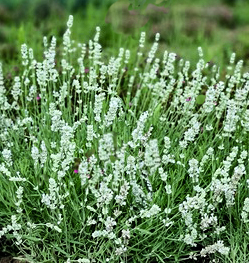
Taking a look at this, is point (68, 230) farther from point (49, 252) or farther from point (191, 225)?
point (191, 225)

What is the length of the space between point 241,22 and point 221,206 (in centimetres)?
524

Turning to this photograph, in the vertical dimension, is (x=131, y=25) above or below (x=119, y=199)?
below

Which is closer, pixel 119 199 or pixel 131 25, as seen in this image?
pixel 119 199

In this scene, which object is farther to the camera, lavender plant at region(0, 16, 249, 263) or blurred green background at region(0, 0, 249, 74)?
blurred green background at region(0, 0, 249, 74)

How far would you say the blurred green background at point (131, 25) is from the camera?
18.5 feet

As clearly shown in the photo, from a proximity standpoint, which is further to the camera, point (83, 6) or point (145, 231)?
point (83, 6)

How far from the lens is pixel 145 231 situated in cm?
267

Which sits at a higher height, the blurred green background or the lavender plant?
the lavender plant

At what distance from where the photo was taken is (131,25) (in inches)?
273

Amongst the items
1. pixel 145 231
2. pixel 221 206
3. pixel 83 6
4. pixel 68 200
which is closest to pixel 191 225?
pixel 145 231

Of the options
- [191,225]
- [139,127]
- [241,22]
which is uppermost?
[139,127]

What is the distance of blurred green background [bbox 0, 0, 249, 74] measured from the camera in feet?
18.5

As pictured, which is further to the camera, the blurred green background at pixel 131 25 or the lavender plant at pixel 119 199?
the blurred green background at pixel 131 25

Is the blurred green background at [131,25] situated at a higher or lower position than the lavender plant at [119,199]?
lower
